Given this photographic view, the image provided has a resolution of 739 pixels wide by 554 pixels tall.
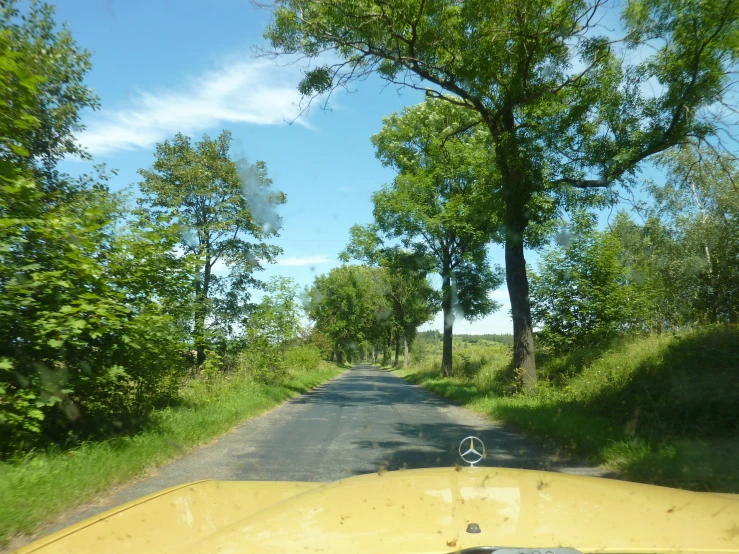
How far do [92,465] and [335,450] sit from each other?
3.74m

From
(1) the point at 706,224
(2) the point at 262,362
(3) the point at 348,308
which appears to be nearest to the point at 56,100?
(2) the point at 262,362

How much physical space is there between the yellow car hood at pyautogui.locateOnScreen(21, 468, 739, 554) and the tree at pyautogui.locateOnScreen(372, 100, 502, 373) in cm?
2404

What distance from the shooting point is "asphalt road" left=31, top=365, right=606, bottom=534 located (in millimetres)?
7707

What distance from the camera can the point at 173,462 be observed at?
8.93 m

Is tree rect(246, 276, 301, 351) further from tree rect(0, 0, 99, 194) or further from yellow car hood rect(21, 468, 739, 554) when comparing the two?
yellow car hood rect(21, 468, 739, 554)

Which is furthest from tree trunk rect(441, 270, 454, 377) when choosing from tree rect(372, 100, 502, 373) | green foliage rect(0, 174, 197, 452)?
green foliage rect(0, 174, 197, 452)

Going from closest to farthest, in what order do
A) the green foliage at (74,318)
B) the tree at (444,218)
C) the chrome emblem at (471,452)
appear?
1. the chrome emblem at (471,452)
2. the green foliage at (74,318)
3. the tree at (444,218)

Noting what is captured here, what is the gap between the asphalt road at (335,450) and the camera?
7707 mm

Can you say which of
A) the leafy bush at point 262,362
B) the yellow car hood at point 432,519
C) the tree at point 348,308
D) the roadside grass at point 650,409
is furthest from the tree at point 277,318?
the tree at point 348,308

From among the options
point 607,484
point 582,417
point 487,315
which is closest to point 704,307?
point 582,417

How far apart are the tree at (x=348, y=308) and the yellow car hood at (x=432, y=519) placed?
63.9 metres

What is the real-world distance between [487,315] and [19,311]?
25391 millimetres

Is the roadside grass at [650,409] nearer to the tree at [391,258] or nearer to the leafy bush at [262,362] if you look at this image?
the leafy bush at [262,362]

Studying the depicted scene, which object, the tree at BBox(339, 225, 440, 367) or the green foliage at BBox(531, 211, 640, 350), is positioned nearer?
the green foliage at BBox(531, 211, 640, 350)
